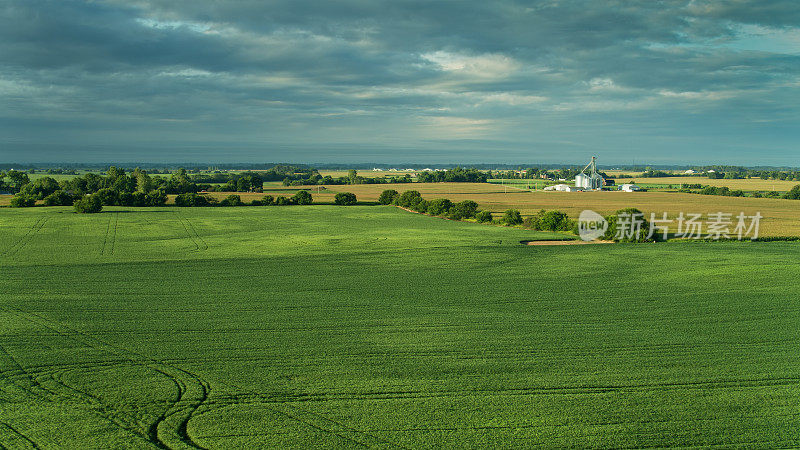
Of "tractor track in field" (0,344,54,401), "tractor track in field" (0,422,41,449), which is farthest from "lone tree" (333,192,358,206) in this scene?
"tractor track in field" (0,422,41,449)

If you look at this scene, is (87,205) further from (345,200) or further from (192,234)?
(345,200)

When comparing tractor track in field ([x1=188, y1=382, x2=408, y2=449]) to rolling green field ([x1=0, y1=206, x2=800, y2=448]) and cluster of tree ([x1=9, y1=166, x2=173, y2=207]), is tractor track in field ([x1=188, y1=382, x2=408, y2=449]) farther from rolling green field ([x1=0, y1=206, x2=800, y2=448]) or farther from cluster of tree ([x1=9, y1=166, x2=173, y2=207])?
cluster of tree ([x1=9, y1=166, x2=173, y2=207])

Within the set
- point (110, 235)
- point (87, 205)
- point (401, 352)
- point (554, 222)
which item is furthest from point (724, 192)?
point (87, 205)

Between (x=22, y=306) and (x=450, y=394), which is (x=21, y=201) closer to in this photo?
(x=22, y=306)

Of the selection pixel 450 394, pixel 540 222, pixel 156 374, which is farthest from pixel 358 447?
pixel 540 222

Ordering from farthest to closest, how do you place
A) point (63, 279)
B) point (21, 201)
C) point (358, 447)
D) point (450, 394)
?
point (21, 201) → point (63, 279) → point (450, 394) → point (358, 447)

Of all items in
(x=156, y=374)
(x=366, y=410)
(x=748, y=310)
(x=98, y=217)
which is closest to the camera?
(x=366, y=410)

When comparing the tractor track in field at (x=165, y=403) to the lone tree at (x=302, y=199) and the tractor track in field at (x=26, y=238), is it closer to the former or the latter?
the tractor track in field at (x=26, y=238)

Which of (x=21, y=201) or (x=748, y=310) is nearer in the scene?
(x=748, y=310)
